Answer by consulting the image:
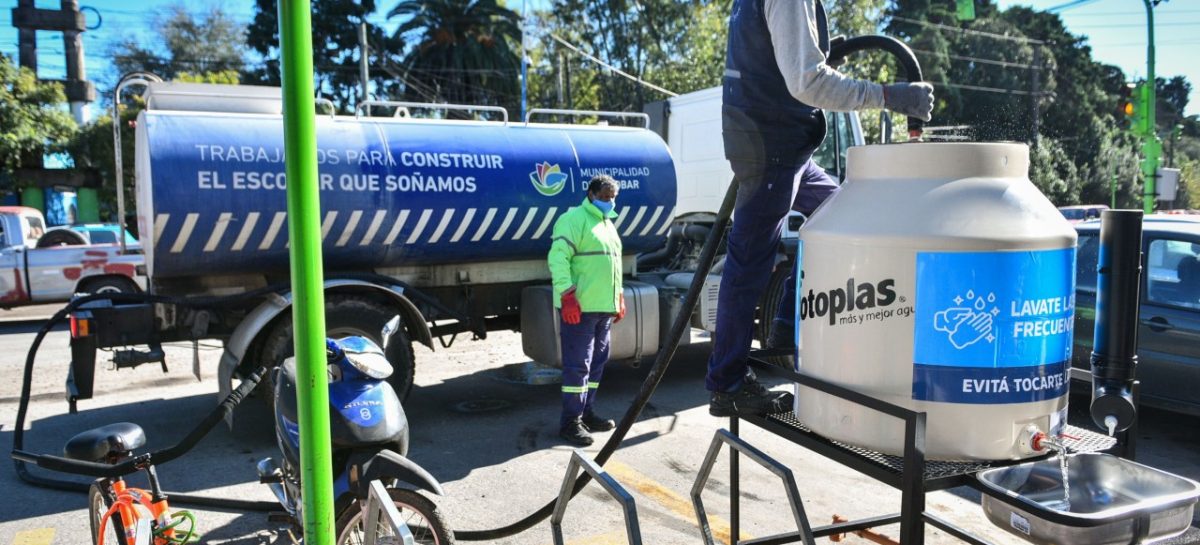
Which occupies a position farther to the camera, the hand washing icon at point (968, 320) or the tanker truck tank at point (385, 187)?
the tanker truck tank at point (385, 187)

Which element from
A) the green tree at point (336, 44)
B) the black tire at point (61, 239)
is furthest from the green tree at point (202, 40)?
the black tire at point (61, 239)

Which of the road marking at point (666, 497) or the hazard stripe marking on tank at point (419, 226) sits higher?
the hazard stripe marking on tank at point (419, 226)

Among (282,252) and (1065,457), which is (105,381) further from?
(1065,457)

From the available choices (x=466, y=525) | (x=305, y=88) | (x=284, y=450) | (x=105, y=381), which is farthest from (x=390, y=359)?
(x=305, y=88)

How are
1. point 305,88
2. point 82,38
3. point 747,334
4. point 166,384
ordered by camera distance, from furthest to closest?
point 82,38
point 166,384
point 747,334
point 305,88

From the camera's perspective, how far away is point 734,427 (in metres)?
2.90

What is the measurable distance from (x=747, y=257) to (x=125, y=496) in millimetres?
2654

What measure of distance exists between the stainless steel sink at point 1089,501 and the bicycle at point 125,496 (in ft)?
10.1

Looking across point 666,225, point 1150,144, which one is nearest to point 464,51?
point 1150,144

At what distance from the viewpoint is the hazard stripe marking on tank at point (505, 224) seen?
22.4 feet

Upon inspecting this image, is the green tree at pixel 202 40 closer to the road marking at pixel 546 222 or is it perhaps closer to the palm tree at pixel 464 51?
the palm tree at pixel 464 51

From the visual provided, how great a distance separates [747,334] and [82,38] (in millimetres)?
31661

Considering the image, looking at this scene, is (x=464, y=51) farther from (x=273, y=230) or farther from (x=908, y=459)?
(x=908, y=459)

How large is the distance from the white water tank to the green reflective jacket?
3.94 metres
